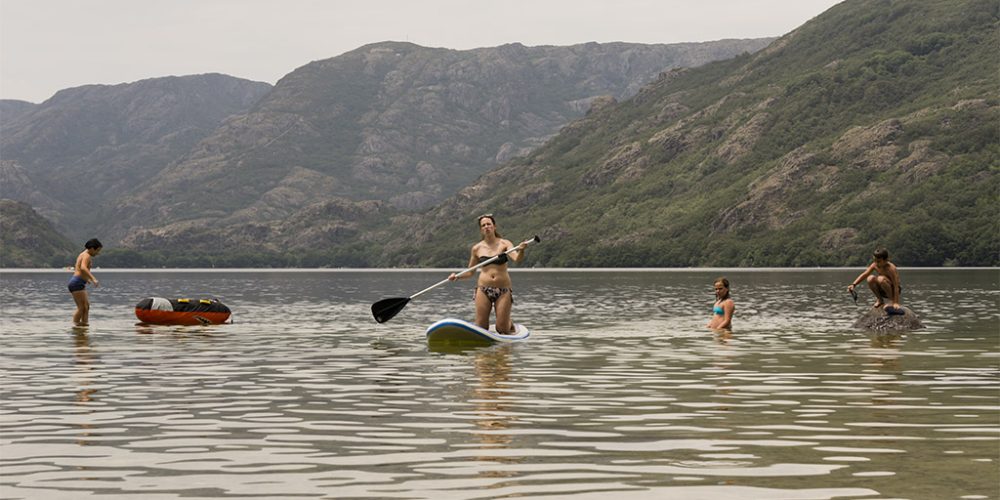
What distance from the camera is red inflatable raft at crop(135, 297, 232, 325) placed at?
4647cm

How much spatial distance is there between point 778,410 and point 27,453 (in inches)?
413

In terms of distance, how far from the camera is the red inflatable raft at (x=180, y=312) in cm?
4647

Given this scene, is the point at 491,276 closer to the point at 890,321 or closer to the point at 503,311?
the point at 503,311

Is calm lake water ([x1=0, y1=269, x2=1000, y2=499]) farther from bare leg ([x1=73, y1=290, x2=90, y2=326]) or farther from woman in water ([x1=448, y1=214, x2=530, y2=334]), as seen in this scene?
bare leg ([x1=73, y1=290, x2=90, y2=326])

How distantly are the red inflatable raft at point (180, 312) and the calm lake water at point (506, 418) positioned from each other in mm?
9468

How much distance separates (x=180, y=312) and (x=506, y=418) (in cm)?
3112

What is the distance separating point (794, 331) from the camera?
4053 centimetres

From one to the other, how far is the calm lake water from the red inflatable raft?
9.47 m

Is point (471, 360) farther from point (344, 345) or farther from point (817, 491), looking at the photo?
point (817, 491)

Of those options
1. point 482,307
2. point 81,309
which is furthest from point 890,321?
point 81,309

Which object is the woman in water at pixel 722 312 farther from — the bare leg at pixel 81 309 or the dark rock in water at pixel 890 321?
the bare leg at pixel 81 309

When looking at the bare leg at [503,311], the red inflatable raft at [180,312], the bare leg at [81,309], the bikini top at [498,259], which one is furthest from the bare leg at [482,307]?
the bare leg at [81,309]

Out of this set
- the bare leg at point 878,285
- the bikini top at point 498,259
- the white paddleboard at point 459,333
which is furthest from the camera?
the bare leg at point 878,285

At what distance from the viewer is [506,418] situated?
58.8 ft
